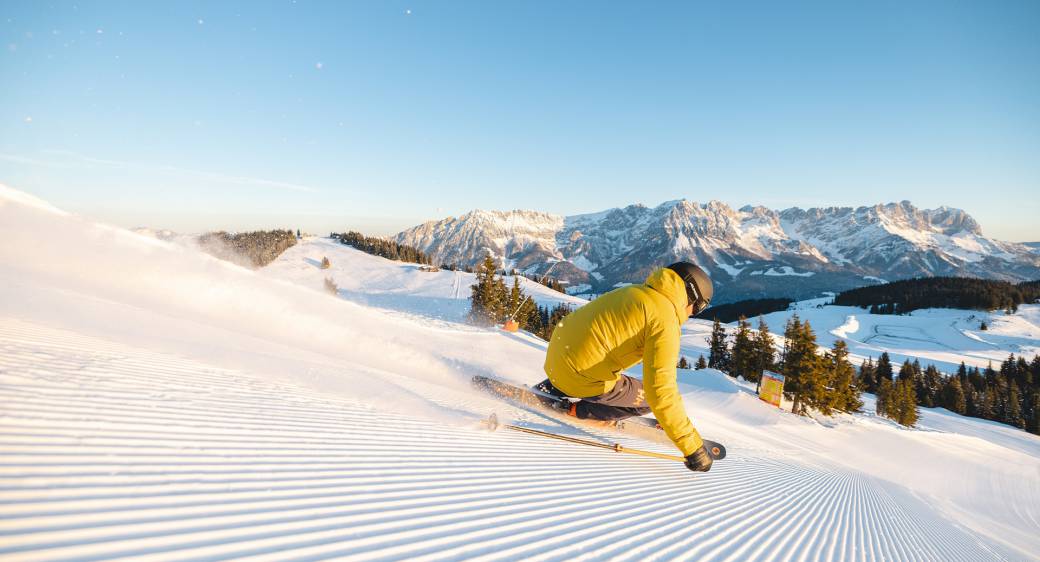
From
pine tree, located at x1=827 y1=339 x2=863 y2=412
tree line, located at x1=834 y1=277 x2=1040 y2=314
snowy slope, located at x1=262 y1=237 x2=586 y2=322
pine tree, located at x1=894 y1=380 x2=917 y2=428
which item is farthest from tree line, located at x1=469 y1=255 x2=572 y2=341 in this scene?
tree line, located at x1=834 y1=277 x2=1040 y2=314

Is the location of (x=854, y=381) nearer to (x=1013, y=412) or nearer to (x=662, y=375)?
(x=1013, y=412)

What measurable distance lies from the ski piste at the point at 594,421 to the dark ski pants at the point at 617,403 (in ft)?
0.84

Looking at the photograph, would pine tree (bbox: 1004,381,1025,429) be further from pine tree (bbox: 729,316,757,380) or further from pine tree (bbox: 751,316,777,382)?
pine tree (bbox: 729,316,757,380)

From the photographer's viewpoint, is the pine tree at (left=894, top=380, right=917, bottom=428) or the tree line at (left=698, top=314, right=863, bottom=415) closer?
the tree line at (left=698, top=314, right=863, bottom=415)

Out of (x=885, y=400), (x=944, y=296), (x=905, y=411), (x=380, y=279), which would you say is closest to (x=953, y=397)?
(x=885, y=400)

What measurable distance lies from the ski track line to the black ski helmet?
7.67 feet

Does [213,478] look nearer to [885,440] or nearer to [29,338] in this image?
[29,338]

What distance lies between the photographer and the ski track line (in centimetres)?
228

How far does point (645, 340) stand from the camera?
16.1 feet

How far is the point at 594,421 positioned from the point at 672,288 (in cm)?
297

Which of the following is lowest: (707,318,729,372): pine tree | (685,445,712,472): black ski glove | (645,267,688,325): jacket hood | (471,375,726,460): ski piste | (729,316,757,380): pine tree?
(707,318,729,372): pine tree

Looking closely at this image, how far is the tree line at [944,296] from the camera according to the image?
527 ft

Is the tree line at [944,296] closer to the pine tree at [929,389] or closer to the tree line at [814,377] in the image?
the pine tree at [929,389]

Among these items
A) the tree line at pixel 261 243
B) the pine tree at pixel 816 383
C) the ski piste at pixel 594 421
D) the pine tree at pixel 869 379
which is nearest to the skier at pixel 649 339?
the ski piste at pixel 594 421
